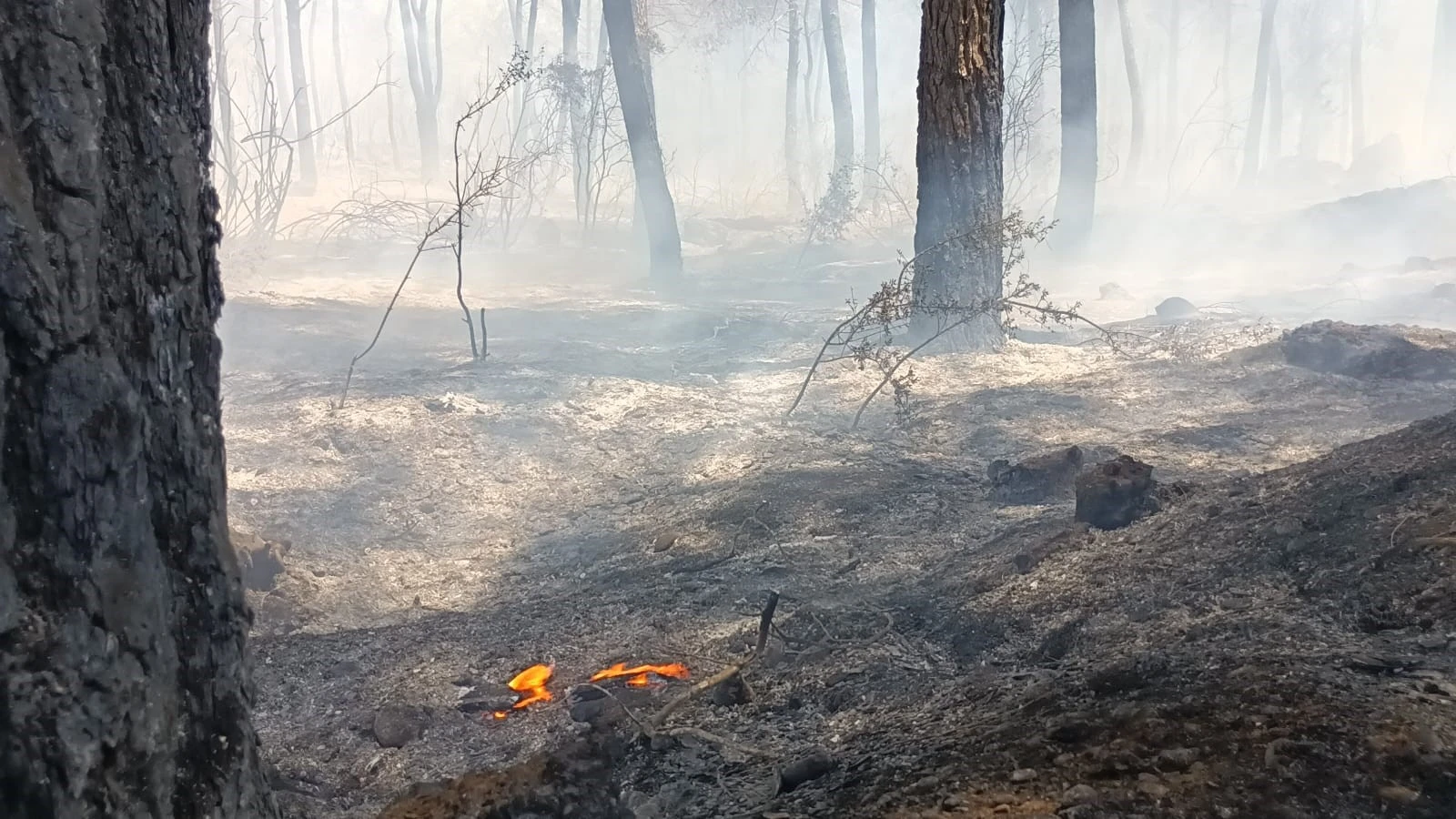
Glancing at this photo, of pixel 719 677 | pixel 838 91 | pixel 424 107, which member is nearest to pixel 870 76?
pixel 838 91

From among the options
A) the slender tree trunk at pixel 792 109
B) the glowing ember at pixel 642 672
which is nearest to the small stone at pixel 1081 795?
the glowing ember at pixel 642 672

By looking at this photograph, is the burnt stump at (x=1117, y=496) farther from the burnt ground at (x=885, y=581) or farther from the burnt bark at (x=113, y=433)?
the burnt bark at (x=113, y=433)

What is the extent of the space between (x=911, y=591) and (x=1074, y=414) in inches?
130

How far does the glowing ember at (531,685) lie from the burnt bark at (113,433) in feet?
5.25

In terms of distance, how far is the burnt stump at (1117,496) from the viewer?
3939 millimetres

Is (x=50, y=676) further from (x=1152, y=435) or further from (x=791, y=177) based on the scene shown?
(x=791, y=177)

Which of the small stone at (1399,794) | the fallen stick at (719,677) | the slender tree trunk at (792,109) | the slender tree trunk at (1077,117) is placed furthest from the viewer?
the slender tree trunk at (792,109)

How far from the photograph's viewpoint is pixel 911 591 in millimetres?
3889

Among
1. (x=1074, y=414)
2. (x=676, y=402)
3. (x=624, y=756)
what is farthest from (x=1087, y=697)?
(x=676, y=402)

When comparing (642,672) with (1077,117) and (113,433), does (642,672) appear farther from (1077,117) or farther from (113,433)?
(1077,117)

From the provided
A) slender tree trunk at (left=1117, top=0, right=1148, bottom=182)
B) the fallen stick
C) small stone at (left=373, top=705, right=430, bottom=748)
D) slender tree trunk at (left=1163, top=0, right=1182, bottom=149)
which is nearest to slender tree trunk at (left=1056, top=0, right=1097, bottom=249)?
slender tree trunk at (left=1117, top=0, right=1148, bottom=182)

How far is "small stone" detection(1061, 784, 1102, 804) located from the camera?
1781 millimetres

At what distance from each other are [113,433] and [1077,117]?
56.1 feet

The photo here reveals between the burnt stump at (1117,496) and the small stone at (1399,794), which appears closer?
the small stone at (1399,794)
